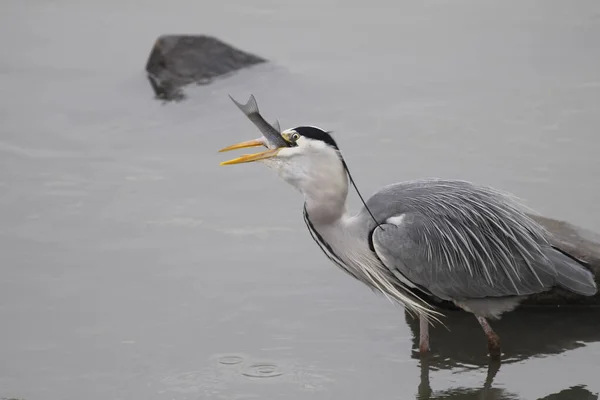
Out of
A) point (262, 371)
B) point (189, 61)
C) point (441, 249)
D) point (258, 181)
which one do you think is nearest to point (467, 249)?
point (441, 249)

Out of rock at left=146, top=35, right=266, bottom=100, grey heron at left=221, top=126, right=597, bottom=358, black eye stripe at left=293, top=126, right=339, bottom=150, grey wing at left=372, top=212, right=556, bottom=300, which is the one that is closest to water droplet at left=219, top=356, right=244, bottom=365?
grey heron at left=221, top=126, right=597, bottom=358

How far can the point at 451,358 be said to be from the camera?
265 inches

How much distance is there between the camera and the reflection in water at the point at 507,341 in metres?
6.38

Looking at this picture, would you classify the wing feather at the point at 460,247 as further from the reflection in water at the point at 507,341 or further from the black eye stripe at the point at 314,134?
the black eye stripe at the point at 314,134

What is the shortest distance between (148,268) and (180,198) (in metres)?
1.07

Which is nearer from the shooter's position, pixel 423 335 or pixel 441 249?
pixel 441 249

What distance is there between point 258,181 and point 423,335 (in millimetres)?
2680

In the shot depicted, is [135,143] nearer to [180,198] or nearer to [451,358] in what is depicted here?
[180,198]

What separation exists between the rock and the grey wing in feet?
15.1

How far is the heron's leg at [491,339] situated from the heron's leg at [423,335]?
0.34 meters

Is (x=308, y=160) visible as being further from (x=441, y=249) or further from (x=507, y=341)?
(x=507, y=341)

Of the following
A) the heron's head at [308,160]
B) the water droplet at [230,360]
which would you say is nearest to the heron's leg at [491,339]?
the heron's head at [308,160]

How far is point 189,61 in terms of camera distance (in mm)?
10656

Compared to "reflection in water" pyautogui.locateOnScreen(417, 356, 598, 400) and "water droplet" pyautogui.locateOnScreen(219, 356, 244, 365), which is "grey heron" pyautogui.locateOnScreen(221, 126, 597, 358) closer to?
"reflection in water" pyautogui.locateOnScreen(417, 356, 598, 400)
